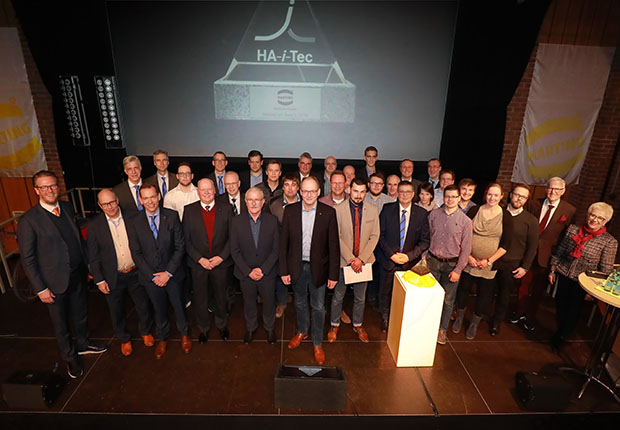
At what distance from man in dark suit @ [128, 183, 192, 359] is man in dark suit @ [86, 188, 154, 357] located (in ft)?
0.36

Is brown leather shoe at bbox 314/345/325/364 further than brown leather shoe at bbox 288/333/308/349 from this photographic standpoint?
No

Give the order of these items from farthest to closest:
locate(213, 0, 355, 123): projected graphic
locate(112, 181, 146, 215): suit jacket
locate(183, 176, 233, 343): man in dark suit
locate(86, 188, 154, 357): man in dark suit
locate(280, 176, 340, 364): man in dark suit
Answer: locate(213, 0, 355, 123): projected graphic < locate(112, 181, 146, 215): suit jacket < locate(183, 176, 233, 343): man in dark suit < locate(280, 176, 340, 364): man in dark suit < locate(86, 188, 154, 357): man in dark suit

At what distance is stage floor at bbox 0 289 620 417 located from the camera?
303cm

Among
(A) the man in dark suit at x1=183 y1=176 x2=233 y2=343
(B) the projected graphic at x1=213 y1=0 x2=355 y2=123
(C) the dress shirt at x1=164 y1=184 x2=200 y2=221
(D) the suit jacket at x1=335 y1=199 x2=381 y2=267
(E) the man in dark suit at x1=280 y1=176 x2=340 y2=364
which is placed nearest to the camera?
(E) the man in dark suit at x1=280 y1=176 x2=340 y2=364

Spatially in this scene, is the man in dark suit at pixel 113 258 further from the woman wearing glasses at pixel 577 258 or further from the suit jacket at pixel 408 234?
the woman wearing glasses at pixel 577 258

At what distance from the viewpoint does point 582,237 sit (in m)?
3.38

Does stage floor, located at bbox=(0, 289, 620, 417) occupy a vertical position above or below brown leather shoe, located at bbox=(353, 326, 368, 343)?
below

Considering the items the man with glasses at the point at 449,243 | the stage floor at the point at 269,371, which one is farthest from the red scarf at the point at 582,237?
the stage floor at the point at 269,371

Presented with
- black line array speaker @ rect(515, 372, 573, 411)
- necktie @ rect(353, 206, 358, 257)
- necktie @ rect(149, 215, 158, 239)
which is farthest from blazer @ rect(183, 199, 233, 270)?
black line array speaker @ rect(515, 372, 573, 411)

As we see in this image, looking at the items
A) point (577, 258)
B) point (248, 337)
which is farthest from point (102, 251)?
point (577, 258)

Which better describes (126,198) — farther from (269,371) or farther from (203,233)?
(269,371)

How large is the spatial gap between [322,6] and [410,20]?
147 centimetres

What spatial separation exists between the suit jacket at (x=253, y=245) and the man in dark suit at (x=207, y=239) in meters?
0.14

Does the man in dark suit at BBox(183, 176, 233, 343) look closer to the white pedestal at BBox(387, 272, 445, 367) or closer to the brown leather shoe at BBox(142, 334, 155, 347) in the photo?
the brown leather shoe at BBox(142, 334, 155, 347)
